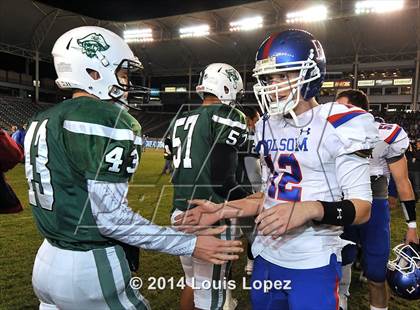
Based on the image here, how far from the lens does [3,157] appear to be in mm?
2584

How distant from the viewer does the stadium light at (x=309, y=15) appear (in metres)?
22.1

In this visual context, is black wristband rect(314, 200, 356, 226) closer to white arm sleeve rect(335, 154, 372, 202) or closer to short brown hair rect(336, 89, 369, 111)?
white arm sleeve rect(335, 154, 372, 202)

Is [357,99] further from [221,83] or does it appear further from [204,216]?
[204,216]

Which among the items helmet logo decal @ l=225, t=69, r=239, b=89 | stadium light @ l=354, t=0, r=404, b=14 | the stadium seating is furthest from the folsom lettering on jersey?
the stadium seating

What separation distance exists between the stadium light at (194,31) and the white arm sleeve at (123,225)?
86.5 feet

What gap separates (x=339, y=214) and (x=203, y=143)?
4.30 feet

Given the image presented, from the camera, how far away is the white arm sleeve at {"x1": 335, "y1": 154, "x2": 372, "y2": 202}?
1.56 metres

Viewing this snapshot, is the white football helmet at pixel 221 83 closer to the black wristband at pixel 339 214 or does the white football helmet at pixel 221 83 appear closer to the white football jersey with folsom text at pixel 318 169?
the white football jersey with folsom text at pixel 318 169

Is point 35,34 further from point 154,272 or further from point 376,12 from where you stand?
point 154,272

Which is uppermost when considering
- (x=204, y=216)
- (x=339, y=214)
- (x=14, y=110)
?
(x=14, y=110)

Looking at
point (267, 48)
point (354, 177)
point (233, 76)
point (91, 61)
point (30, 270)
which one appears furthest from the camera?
point (30, 270)

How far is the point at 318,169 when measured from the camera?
1.68 meters

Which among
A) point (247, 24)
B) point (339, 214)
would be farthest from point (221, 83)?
point (247, 24)

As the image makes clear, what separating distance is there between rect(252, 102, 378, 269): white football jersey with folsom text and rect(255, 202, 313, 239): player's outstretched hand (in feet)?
Result: 0.61
